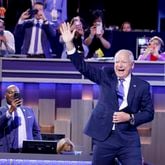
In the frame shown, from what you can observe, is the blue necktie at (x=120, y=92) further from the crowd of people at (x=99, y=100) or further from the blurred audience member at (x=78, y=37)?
the blurred audience member at (x=78, y=37)

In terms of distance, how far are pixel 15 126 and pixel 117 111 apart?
201 centimetres

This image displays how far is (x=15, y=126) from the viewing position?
700cm

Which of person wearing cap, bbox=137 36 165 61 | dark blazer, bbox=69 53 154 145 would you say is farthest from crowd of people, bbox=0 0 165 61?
dark blazer, bbox=69 53 154 145

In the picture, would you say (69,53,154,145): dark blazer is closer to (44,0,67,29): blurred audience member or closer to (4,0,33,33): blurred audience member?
(44,0,67,29): blurred audience member

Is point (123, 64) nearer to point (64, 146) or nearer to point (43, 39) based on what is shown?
point (64, 146)

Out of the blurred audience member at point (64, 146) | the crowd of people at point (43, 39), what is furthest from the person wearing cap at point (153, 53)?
the blurred audience member at point (64, 146)

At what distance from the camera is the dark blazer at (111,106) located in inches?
208

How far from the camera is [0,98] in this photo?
8.34 metres

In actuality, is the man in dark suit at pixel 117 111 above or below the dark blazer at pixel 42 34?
below

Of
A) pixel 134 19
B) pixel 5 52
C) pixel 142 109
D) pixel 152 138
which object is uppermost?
pixel 134 19

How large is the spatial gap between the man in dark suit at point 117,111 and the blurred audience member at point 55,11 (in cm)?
471

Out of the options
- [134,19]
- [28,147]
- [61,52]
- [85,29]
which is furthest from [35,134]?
[134,19]

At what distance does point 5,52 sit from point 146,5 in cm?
628

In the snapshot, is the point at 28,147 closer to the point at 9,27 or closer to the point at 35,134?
the point at 35,134
